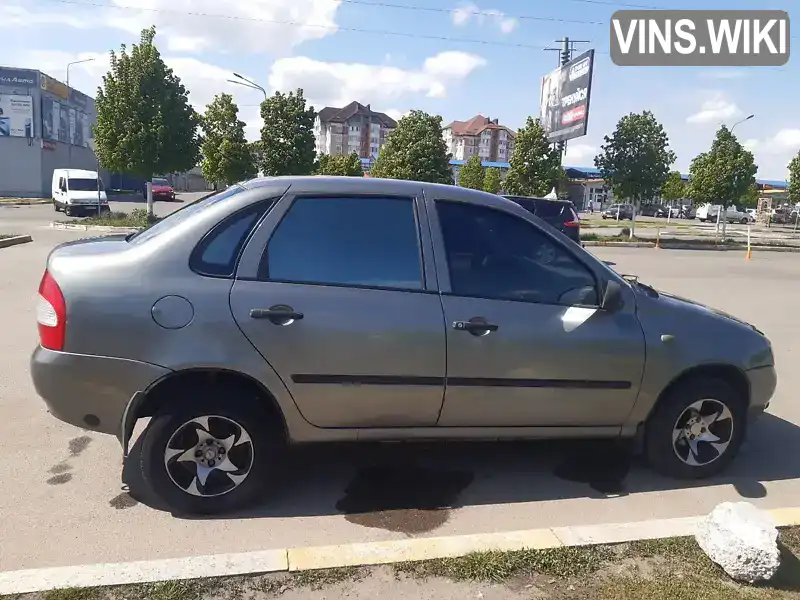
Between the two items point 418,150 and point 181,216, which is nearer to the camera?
point 181,216

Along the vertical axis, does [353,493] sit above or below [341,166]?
below

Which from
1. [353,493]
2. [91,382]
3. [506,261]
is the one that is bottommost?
[353,493]

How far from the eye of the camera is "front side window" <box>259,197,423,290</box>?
10.8 ft

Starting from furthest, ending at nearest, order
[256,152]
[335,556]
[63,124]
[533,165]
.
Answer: [63,124] → [533,165] → [256,152] → [335,556]

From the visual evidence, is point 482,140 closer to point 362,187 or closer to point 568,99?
point 568,99

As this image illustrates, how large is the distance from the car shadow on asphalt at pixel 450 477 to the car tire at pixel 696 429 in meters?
0.12

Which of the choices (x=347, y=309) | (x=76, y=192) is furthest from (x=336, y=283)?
(x=76, y=192)

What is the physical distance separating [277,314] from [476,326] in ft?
3.46

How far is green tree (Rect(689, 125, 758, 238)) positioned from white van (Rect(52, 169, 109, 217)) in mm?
27438

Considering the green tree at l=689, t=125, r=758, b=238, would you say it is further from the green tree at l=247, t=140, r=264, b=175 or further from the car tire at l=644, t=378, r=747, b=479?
the car tire at l=644, t=378, r=747, b=479

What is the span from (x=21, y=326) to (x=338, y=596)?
6380 mm

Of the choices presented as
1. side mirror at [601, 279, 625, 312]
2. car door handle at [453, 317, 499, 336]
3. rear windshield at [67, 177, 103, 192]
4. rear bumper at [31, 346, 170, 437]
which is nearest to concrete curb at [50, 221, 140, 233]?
rear windshield at [67, 177, 103, 192]

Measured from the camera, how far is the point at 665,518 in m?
3.50

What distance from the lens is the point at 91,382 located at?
3.12m
